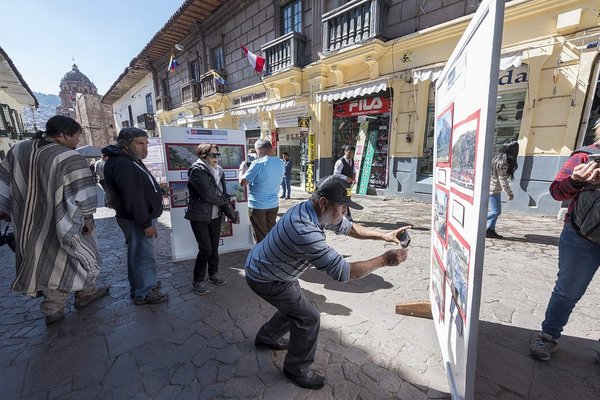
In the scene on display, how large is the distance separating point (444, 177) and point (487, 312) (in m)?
1.82

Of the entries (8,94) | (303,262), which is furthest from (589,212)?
(8,94)

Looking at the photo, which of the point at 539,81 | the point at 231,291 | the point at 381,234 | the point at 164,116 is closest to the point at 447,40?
the point at 539,81

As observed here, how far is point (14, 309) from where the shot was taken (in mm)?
2904

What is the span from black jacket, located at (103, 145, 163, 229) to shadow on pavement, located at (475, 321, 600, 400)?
10.7ft

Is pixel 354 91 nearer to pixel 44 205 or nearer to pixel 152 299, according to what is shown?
pixel 152 299

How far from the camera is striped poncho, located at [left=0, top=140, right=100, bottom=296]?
231 cm

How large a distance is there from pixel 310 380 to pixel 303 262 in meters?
0.88

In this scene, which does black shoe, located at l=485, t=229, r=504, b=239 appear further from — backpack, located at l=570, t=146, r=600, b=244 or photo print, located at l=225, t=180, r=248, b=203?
photo print, located at l=225, t=180, r=248, b=203

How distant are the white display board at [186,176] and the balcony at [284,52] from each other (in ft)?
22.4

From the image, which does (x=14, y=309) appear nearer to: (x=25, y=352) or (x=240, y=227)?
(x=25, y=352)

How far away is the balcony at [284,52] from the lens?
30.9 ft

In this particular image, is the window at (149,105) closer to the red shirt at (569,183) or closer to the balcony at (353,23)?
the balcony at (353,23)

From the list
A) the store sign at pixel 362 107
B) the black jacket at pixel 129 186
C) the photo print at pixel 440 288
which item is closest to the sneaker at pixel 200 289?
the black jacket at pixel 129 186

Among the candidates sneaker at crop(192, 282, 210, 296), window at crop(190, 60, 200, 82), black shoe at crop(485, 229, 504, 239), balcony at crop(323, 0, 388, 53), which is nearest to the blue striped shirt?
sneaker at crop(192, 282, 210, 296)
